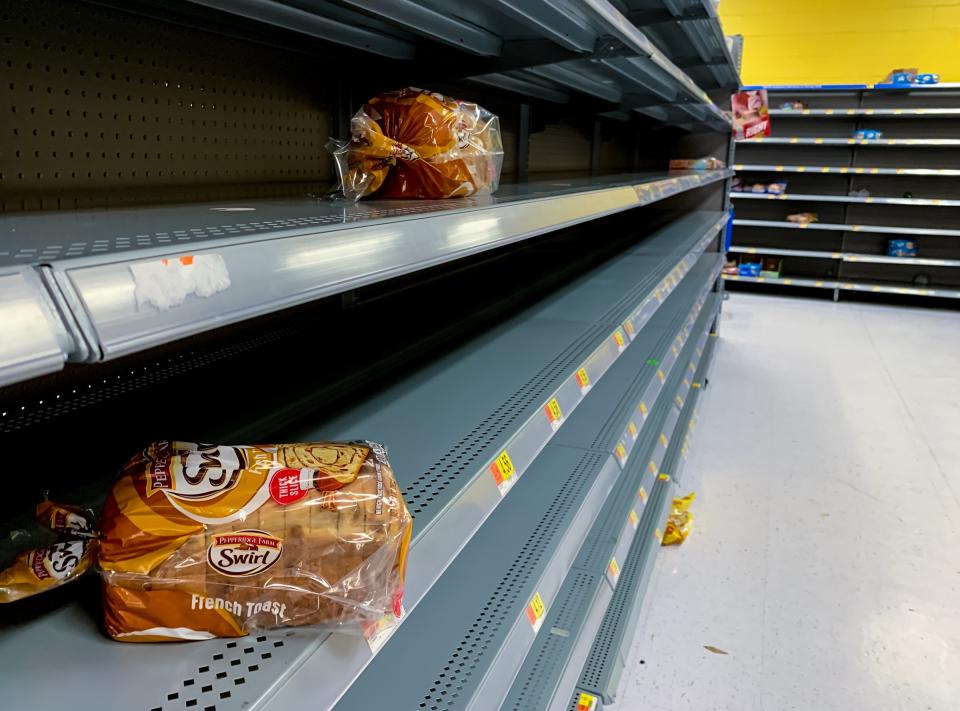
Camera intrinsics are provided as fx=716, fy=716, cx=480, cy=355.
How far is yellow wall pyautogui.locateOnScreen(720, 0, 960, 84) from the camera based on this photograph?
22.3 feet

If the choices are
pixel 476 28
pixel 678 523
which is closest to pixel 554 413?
pixel 476 28

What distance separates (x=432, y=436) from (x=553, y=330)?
653 millimetres

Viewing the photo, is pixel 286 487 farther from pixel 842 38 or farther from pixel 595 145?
pixel 842 38

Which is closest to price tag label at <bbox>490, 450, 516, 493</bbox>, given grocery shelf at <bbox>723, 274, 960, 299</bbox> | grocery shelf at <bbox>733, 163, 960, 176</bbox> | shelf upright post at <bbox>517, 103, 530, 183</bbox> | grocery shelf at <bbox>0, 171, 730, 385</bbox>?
grocery shelf at <bbox>0, 171, 730, 385</bbox>

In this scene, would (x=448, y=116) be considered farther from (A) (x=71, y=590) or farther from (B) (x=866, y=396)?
(B) (x=866, y=396)

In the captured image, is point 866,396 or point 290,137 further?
point 866,396

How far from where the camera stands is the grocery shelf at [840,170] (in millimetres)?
6473

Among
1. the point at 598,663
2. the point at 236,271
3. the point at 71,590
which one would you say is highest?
the point at 236,271

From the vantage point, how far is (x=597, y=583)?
1800 mm

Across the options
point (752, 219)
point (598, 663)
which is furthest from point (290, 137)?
point (752, 219)

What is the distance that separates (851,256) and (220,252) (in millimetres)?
7496

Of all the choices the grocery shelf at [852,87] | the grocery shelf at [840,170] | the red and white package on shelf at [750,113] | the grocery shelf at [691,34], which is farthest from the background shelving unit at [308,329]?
the grocery shelf at [852,87]

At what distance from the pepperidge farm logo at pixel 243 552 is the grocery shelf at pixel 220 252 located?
6.9 inches

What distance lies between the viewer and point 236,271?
20.3 inches
